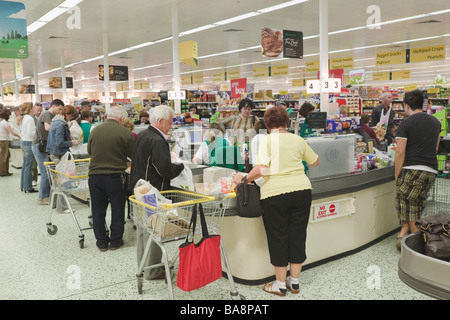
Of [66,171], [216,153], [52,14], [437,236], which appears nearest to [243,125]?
[216,153]

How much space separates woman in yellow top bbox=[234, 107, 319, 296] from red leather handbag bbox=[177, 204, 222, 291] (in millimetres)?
555

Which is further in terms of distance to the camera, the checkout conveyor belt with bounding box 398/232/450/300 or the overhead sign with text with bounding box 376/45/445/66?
the overhead sign with text with bounding box 376/45/445/66

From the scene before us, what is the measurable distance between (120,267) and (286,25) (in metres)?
10.1

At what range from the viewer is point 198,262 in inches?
109

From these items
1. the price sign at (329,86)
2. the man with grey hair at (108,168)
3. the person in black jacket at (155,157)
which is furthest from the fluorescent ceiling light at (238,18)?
the person in black jacket at (155,157)

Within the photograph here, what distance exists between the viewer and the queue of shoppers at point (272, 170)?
3.12 m

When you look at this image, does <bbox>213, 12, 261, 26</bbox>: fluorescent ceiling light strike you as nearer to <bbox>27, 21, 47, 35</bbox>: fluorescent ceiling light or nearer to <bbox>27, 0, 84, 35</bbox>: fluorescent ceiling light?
<bbox>27, 0, 84, 35</bbox>: fluorescent ceiling light

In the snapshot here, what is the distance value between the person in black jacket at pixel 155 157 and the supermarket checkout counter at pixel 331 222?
63 centimetres

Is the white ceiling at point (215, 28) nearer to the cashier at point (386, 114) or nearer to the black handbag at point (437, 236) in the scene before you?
the cashier at point (386, 114)

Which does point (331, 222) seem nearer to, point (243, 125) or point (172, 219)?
point (172, 219)

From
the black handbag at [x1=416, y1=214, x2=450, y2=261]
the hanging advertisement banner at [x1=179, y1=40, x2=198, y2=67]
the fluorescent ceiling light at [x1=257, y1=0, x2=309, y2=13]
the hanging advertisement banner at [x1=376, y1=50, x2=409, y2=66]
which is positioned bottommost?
the black handbag at [x1=416, y1=214, x2=450, y2=261]

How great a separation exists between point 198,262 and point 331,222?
5.67 ft

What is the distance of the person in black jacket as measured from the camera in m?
3.33

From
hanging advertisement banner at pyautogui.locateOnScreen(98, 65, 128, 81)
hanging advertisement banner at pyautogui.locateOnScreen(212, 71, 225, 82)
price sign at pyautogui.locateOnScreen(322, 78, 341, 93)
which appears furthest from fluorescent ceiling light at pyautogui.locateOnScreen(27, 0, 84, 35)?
hanging advertisement banner at pyautogui.locateOnScreen(212, 71, 225, 82)
